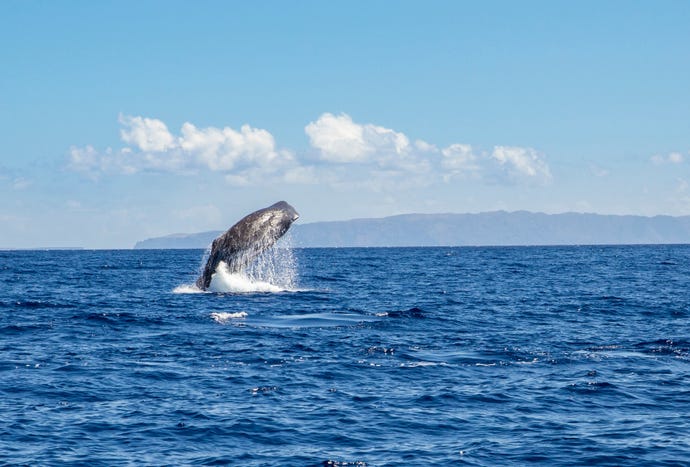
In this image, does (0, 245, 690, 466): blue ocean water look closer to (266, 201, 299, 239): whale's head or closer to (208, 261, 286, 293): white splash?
(208, 261, 286, 293): white splash

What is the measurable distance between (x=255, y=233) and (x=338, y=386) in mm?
14279

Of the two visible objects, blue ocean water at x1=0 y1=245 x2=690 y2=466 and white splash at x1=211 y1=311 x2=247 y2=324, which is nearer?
blue ocean water at x1=0 y1=245 x2=690 y2=466

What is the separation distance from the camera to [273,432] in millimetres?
14492

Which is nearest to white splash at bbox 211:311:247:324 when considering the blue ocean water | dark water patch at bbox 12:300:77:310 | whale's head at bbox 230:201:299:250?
the blue ocean water

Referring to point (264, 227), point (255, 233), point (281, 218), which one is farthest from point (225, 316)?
point (281, 218)

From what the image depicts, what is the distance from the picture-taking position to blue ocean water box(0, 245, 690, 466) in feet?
44.7

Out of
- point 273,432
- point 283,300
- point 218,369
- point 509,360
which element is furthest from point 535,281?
point 273,432

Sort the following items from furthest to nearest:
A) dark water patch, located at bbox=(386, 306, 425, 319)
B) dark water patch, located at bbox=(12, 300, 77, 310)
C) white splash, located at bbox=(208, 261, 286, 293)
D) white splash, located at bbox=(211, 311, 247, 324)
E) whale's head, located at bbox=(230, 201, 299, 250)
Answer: white splash, located at bbox=(208, 261, 286, 293), dark water patch, located at bbox=(12, 300, 77, 310), whale's head, located at bbox=(230, 201, 299, 250), dark water patch, located at bbox=(386, 306, 425, 319), white splash, located at bbox=(211, 311, 247, 324)

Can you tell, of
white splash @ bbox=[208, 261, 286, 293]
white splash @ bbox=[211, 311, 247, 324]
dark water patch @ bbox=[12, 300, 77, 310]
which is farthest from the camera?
white splash @ bbox=[208, 261, 286, 293]

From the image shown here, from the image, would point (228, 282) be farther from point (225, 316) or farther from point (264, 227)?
point (225, 316)

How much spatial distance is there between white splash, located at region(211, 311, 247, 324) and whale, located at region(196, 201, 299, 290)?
308 centimetres

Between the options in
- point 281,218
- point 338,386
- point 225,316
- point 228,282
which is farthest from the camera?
point 228,282

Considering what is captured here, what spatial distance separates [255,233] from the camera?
31500 mm

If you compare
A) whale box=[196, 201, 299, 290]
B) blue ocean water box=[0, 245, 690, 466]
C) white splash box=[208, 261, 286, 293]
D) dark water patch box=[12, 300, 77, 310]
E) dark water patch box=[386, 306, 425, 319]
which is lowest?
blue ocean water box=[0, 245, 690, 466]
